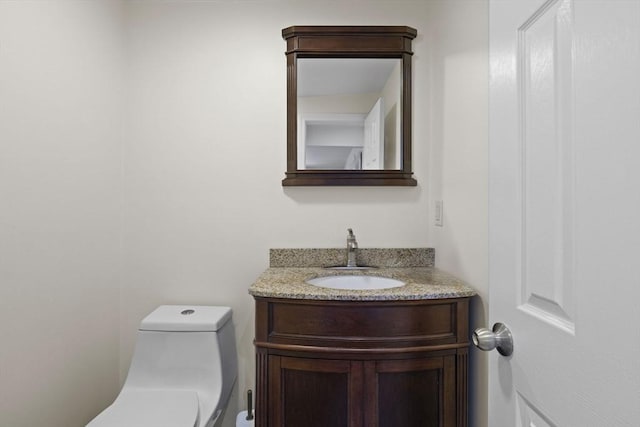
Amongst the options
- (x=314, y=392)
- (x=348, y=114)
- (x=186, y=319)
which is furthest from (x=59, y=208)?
(x=348, y=114)

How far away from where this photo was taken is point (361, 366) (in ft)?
3.96

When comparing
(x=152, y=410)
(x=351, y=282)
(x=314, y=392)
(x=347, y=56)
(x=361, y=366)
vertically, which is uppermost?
(x=347, y=56)

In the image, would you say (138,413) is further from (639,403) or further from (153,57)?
(153,57)

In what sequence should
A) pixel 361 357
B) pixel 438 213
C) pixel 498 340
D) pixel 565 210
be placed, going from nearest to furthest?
pixel 565 210, pixel 498 340, pixel 361 357, pixel 438 213

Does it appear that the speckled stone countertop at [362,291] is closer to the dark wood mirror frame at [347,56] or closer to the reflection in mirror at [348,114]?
the dark wood mirror frame at [347,56]

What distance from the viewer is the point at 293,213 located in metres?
1.78

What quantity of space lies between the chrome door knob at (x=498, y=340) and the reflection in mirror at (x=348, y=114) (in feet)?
3.81

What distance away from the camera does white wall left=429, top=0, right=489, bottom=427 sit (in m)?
1.25

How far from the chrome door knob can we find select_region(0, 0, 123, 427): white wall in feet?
4.75

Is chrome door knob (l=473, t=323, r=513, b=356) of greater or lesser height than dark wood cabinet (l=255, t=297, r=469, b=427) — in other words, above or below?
above

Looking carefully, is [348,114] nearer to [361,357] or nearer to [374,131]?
[374,131]

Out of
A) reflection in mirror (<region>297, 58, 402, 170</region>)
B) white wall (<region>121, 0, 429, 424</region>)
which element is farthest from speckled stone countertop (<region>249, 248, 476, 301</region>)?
reflection in mirror (<region>297, 58, 402, 170</region>)

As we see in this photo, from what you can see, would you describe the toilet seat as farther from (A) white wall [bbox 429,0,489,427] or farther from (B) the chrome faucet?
(A) white wall [bbox 429,0,489,427]

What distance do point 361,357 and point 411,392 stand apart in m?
0.22
